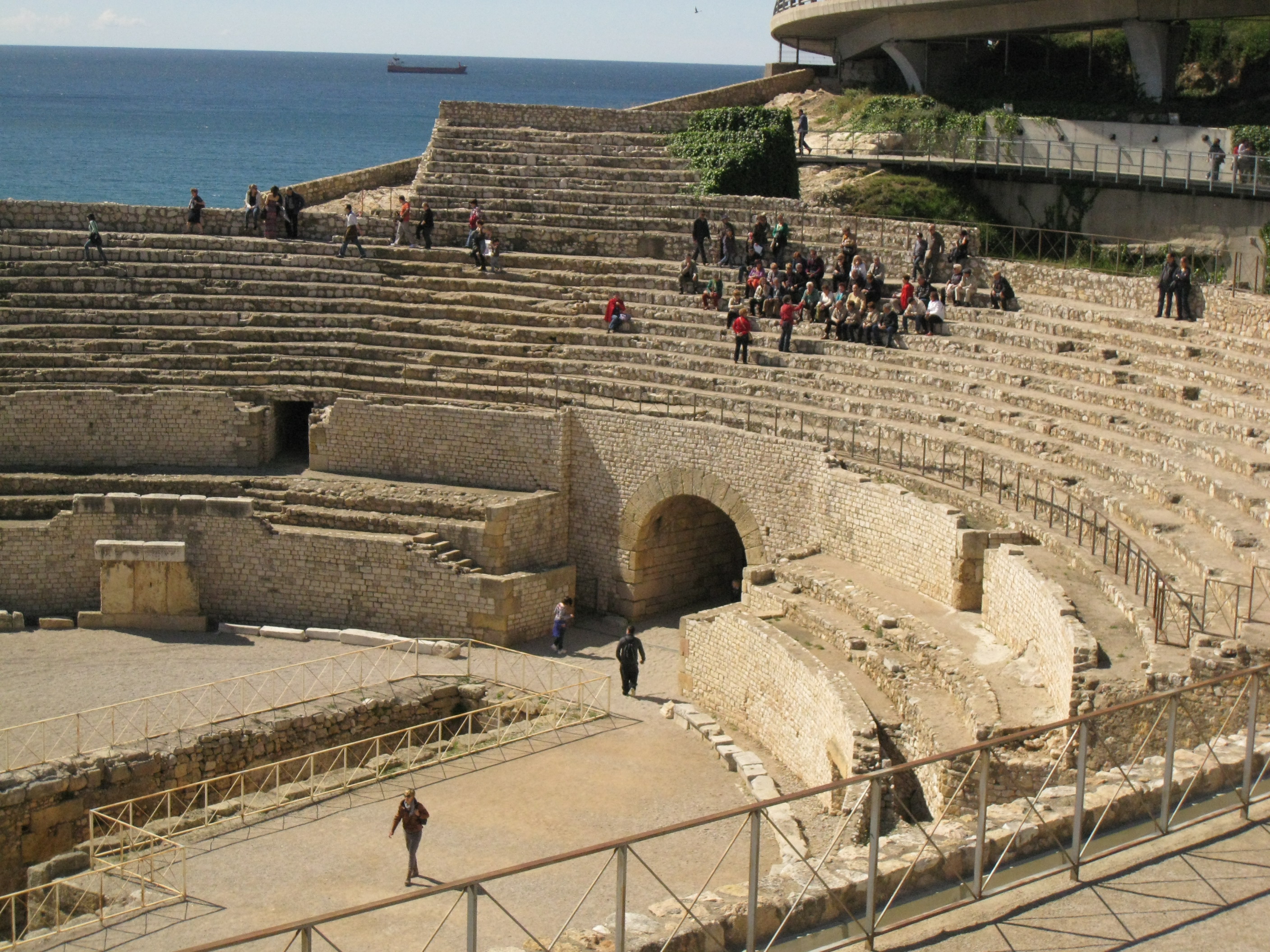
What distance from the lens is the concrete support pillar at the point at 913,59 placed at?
33.4m

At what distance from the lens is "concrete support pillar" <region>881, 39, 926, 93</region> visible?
33.4 m

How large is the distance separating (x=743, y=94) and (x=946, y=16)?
544 centimetres

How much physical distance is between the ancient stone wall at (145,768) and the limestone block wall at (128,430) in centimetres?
747

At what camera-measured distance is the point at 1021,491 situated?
66.1 feet

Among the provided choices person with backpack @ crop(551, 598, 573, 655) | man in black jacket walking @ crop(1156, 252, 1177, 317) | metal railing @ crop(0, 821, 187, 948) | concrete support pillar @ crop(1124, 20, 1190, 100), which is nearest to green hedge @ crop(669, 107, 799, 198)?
concrete support pillar @ crop(1124, 20, 1190, 100)

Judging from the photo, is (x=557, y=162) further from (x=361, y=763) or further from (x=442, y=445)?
(x=361, y=763)

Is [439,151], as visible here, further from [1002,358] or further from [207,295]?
[1002,358]

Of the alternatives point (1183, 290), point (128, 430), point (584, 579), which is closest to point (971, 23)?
point (1183, 290)

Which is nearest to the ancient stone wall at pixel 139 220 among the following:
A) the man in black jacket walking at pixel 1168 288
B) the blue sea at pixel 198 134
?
the man in black jacket walking at pixel 1168 288

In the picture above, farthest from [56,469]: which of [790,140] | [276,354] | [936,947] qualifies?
[936,947]

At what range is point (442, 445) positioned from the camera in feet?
84.1

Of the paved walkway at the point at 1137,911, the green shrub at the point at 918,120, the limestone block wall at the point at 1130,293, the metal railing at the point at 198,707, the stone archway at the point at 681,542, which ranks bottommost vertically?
the metal railing at the point at 198,707

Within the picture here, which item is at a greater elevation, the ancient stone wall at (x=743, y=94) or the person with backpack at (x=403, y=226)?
the ancient stone wall at (x=743, y=94)

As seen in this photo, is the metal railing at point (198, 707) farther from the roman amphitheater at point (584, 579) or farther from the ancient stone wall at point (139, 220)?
the ancient stone wall at point (139, 220)
